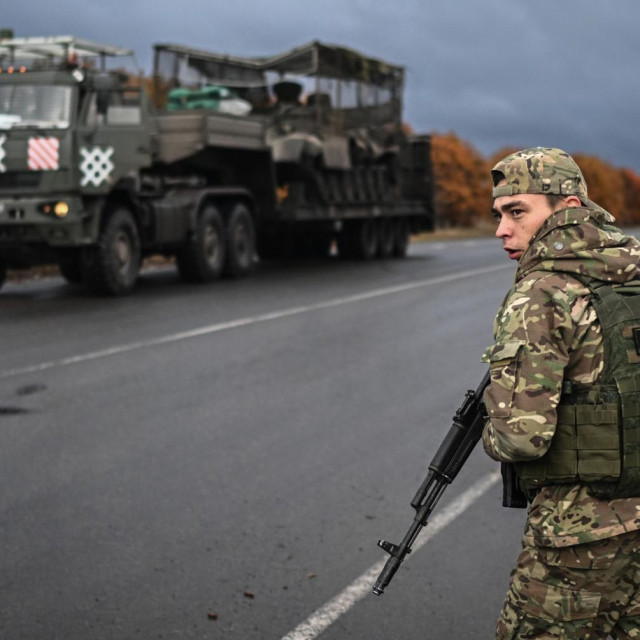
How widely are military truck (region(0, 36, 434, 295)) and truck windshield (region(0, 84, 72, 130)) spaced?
2 cm

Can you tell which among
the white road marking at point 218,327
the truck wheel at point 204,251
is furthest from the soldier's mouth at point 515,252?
the truck wheel at point 204,251

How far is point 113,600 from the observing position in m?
4.70

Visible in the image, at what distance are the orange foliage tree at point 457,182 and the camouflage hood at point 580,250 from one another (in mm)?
64654

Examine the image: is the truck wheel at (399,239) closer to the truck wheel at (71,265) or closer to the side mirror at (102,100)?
the truck wheel at (71,265)

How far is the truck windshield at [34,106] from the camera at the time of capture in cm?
1501

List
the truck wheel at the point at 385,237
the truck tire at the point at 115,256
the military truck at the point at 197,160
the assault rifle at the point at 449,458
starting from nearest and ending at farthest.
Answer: the assault rifle at the point at 449,458 → the military truck at the point at 197,160 → the truck tire at the point at 115,256 → the truck wheel at the point at 385,237

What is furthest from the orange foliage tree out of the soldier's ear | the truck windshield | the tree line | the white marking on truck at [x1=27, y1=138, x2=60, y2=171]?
the soldier's ear

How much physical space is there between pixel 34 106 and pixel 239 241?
4.49 meters

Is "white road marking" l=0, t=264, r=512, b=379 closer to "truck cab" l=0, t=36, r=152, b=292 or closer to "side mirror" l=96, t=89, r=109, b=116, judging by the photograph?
"truck cab" l=0, t=36, r=152, b=292

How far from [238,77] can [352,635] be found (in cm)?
1745

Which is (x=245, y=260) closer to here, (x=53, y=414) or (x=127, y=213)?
(x=127, y=213)

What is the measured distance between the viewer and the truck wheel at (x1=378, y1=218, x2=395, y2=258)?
24797 millimetres

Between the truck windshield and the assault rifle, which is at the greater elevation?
the truck windshield

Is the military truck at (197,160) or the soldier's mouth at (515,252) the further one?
the military truck at (197,160)
